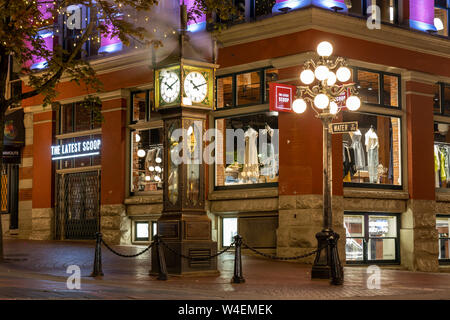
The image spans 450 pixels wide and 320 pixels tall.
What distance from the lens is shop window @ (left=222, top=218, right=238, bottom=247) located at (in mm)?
24542

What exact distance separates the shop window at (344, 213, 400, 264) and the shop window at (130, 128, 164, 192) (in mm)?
7241

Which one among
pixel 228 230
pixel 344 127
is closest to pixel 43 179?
pixel 228 230

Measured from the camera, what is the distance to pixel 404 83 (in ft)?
80.6

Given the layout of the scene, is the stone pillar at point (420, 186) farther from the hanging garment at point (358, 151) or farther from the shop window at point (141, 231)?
the shop window at point (141, 231)

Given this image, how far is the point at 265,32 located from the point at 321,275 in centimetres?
941

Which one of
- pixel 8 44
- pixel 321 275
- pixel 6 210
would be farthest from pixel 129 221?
pixel 321 275

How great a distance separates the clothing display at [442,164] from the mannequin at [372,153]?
2.64 metres

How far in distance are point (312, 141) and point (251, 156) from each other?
2.65m

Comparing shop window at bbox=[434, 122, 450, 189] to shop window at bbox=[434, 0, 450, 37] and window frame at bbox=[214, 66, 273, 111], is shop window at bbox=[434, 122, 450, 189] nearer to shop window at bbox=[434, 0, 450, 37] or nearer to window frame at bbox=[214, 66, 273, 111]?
shop window at bbox=[434, 0, 450, 37]

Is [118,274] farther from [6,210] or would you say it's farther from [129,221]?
[6,210]

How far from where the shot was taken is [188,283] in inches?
606
